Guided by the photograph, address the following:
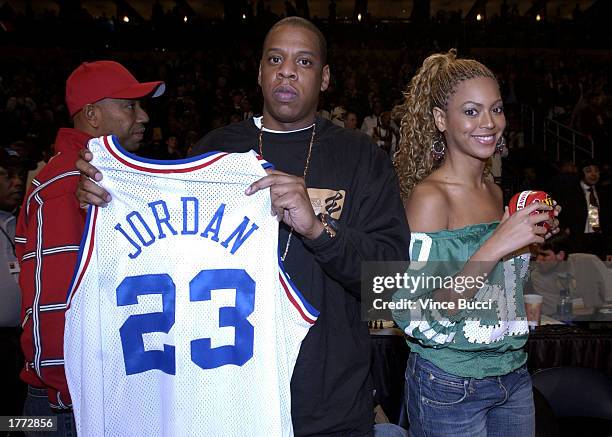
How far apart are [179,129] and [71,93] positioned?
27.3 ft

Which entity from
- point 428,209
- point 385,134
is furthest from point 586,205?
point 428,209

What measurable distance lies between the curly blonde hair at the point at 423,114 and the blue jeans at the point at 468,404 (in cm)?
72

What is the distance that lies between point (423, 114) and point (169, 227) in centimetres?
106

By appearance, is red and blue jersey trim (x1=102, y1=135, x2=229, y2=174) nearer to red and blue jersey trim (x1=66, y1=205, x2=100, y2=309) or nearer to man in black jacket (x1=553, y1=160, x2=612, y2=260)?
red and blue jersey trim (x1=66, y1=205, x2=100, y2=309)

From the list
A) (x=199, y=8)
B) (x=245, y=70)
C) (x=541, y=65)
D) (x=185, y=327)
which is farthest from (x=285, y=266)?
(x=199, y=8)

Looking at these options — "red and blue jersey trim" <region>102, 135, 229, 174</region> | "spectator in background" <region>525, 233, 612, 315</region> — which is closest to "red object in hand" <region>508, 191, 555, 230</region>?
"red and blue jersey trim" <region>102, 135, 229, 174</region>

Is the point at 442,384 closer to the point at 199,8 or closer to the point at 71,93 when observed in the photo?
the point at 71,93

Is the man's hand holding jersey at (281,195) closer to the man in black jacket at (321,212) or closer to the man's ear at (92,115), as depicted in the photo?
the man in black jacket at (321,212)

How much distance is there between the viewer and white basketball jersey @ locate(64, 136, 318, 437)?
1.78 meters

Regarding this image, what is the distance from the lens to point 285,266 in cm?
192

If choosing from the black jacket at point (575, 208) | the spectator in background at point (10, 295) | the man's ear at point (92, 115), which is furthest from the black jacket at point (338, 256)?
the black jacket at point (575, 208)

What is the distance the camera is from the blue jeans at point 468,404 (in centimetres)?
192

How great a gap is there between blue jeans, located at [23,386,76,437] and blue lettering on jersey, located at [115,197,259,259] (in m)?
0.75

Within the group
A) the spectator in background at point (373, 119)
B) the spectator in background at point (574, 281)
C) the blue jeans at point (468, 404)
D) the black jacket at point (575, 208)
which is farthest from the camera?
the spectator in background at point (373, 119)
